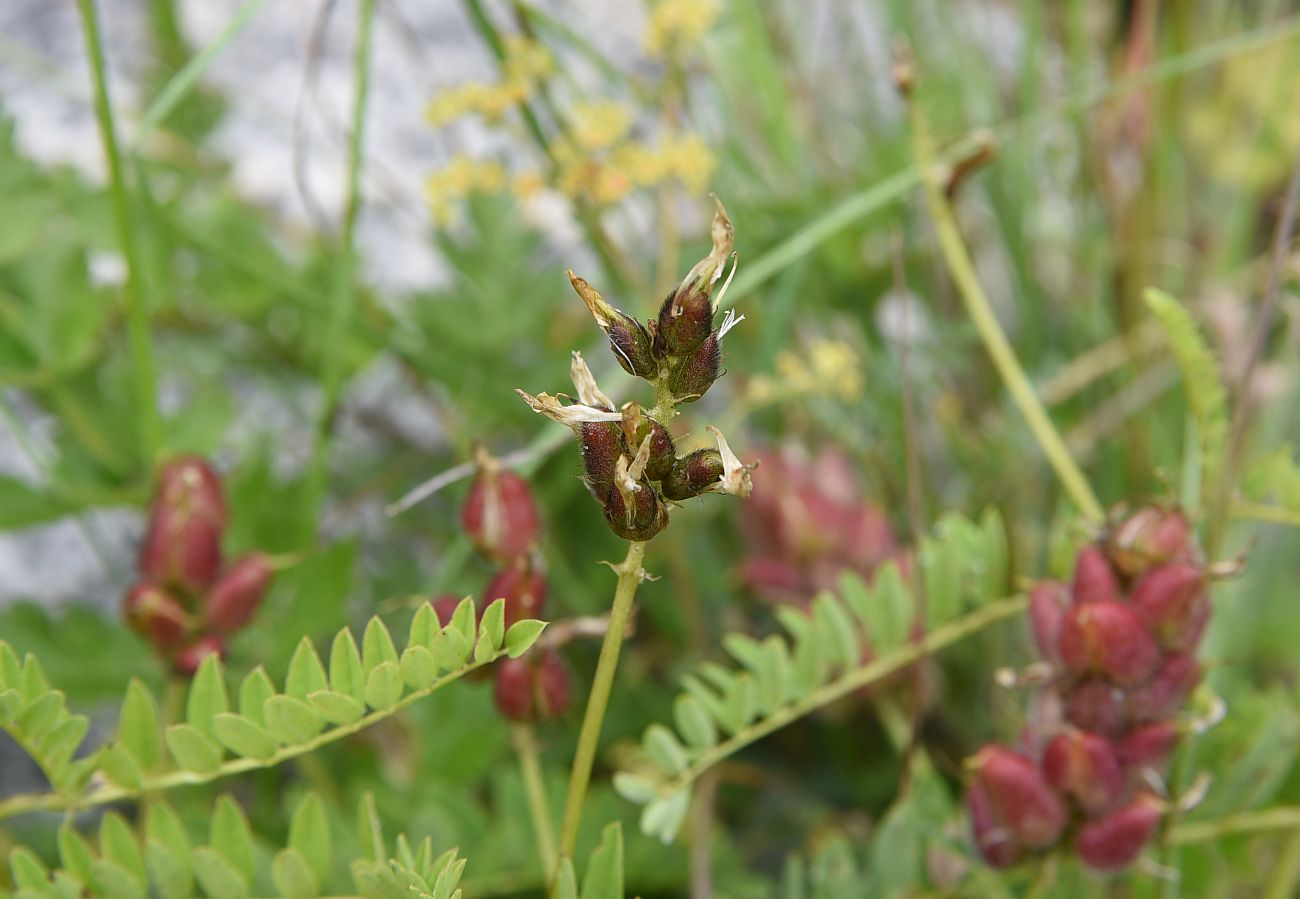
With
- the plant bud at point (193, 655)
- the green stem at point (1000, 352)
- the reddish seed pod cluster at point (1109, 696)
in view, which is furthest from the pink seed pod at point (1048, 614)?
the plant bud at point (193, 655)

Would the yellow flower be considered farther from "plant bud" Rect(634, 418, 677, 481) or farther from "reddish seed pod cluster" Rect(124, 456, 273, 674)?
"plant bud" Rect(634, 418, 677, 481)

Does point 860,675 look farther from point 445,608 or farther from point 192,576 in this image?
point 192,576

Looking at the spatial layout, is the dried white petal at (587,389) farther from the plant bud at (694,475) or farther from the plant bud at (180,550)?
the plant bud at (180,550)

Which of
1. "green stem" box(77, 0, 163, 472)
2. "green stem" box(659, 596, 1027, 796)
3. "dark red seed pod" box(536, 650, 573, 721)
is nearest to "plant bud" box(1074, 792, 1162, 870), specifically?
"green stem" box(659, 596, 1027, 796)

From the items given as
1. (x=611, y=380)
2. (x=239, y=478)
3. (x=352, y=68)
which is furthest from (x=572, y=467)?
(x=352, y=68)

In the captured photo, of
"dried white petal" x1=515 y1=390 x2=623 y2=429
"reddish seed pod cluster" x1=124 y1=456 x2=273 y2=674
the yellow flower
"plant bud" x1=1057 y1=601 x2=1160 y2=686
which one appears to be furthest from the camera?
the yellow flower

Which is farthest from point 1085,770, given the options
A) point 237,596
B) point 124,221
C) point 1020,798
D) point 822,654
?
point 124,221
